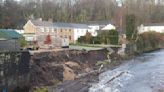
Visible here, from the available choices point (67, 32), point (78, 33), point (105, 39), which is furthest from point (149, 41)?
point (67, 32)

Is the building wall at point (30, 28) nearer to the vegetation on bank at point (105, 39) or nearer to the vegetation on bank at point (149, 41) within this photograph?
the vegetation on bank at point (105, 39)

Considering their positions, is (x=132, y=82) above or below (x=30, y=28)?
below

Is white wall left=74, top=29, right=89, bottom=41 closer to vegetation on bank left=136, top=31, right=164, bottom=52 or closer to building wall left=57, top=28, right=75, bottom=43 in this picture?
building wall left=57, top=28, right=75, bottom=43

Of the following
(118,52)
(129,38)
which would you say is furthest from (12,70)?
(129,38)

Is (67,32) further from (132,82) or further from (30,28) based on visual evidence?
(132,82)

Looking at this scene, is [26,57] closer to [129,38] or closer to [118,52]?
[118,52]

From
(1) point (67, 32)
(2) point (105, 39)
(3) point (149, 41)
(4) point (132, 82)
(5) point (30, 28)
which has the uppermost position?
(5) point (30, 28)

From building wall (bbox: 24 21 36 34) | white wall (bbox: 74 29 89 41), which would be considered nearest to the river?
building wall (bbox: 24 21 36 34)

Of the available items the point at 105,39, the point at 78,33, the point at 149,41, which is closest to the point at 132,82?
the point at 105,39

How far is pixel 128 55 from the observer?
62.2 metres

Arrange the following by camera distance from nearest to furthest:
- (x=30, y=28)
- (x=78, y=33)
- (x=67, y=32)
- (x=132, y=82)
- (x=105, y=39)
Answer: (x=132, y=82) < (x=30, y=28) < (x=105, y=39) < (x=67, y=32) < (x=78, y=33)

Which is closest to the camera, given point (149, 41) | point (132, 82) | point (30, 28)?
point (132, 82)

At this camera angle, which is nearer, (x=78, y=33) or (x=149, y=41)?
(x=149, y=41)

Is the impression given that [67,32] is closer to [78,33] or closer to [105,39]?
[78,33]
